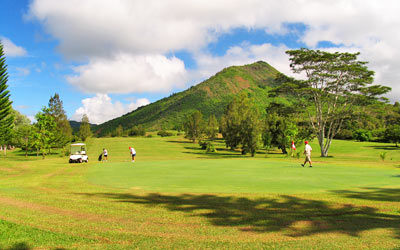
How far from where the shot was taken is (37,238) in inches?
306

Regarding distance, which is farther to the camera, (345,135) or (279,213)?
(345,135)

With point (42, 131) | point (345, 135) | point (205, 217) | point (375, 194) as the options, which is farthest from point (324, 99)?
point (345, 135)

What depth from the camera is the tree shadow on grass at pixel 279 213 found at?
8734 millimetres

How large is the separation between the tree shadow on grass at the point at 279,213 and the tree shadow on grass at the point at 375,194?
200 centimetres

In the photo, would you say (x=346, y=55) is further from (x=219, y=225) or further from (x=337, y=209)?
(x=219, y=225)

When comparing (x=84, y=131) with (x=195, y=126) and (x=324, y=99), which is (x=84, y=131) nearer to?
(x=195, y=126)

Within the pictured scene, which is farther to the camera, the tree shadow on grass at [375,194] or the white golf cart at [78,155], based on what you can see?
the white golf cart at [78,155]

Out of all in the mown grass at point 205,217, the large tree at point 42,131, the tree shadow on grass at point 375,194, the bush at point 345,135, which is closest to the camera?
the mown grass at point 205,217

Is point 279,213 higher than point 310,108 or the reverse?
the reverse

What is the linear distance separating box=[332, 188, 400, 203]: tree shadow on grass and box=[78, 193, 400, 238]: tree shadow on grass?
2.00 metres

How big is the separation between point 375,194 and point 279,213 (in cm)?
617

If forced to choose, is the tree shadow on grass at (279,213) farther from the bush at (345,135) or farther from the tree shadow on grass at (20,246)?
the bush at (345,135)

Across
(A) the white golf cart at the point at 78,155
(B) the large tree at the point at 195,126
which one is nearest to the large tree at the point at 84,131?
(B) the large tree at the point at 195,126

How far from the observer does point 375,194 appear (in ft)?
44.3
